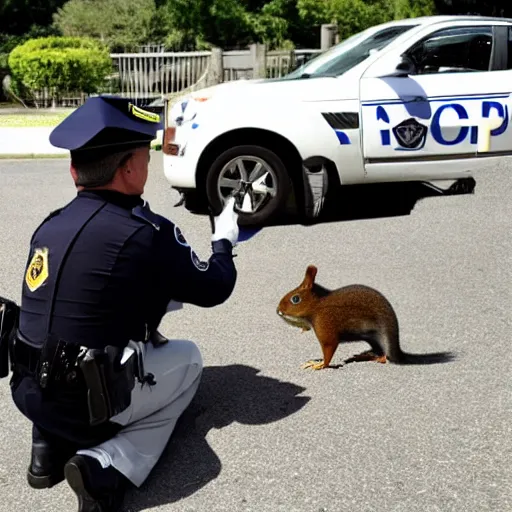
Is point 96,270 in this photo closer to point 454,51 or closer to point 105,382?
point 105,382

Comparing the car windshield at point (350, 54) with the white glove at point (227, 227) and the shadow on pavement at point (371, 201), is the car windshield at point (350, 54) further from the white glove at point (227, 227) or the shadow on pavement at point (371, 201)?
the white glove at point (227, 227)

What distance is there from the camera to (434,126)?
6.99m

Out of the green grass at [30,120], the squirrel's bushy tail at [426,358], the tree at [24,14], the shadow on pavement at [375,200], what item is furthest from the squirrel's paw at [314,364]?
the tree at [24,14]

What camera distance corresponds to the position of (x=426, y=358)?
4246 millimetres

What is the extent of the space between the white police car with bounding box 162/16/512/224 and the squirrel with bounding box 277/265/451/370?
3.07 metres

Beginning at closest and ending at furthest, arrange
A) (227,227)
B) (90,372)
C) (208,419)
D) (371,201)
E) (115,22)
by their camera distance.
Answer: (90,372) < (227,227) < (208,419) < (371,201) < (115,22)

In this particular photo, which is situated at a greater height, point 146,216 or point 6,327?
point 146,216

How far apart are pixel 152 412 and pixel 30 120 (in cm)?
1377

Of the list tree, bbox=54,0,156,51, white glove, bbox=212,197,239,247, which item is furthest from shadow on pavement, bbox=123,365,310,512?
tree, bbox=54,0,156,51

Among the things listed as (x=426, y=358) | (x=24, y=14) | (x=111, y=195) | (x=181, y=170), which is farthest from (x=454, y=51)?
(x=24, y=14)

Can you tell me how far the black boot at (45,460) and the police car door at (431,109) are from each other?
15.0 ft

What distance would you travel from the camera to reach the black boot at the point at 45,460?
3096 mm

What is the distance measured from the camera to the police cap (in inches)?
113

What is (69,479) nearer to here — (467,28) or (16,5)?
(467,28)
